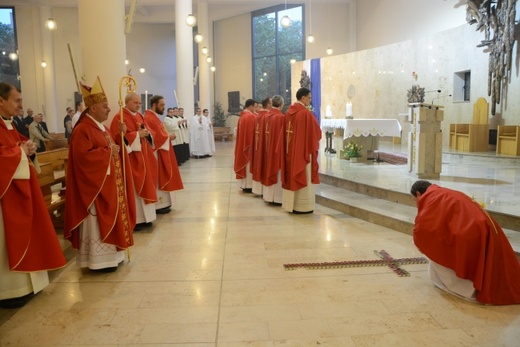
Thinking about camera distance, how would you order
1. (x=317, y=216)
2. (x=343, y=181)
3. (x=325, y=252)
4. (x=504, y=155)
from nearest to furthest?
(x=325, y=252), (x=317, y=216), (x=343, y=181), (x=504, y=155)

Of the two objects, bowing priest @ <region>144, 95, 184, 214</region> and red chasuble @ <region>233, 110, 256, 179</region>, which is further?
red chasuble @ <region>233, 110, 256, 179</region>

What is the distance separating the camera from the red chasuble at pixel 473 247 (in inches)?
125

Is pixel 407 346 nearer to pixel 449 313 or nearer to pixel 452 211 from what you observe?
pixel 449 313

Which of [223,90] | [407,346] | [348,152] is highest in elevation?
[223,90]

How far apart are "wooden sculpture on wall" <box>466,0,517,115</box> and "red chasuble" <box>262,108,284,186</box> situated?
21.2 feet

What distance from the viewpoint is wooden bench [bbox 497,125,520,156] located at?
9.70 m

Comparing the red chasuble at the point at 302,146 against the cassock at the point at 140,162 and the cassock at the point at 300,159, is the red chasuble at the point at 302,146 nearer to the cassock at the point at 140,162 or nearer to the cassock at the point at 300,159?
the cassock at the point at 300,159

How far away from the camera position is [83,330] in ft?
9.63

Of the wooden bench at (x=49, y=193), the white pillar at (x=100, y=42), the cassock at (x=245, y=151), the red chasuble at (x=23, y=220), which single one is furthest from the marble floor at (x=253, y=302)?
the cassock at (x=245, y=151)

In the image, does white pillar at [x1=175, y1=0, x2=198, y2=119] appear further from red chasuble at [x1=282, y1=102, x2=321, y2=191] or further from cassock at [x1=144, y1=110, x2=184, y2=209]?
red chasuble at [x1=282, y1=102, x2=321, y2=191]

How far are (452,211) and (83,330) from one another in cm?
278

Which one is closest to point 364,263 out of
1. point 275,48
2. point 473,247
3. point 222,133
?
point 473,247

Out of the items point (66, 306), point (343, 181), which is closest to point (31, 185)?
point (66, 306)

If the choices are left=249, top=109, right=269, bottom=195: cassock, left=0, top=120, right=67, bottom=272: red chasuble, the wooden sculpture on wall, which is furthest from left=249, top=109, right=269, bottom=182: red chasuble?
the wooden sculpture on wall
